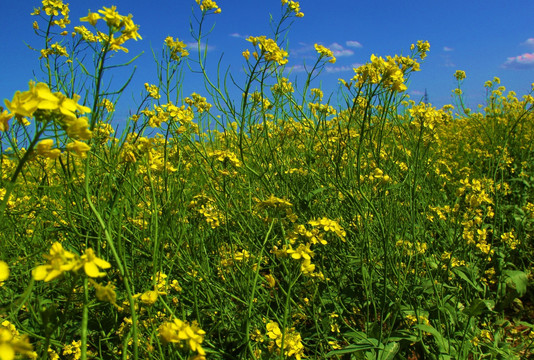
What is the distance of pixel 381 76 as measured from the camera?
5.13 ft

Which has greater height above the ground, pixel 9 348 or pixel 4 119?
pixel 4 119

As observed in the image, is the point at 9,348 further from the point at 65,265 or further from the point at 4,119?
the point at 4,119

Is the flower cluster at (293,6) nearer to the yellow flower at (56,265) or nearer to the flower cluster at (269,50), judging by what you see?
the flower cluster at (269,50)

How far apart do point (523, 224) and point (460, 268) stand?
3.17ft

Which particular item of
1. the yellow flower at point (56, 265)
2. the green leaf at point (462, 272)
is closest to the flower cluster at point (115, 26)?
the yellow flower at point (56, 265)

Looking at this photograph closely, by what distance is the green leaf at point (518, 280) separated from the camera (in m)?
2.33

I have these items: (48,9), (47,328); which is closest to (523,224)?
(47,328)

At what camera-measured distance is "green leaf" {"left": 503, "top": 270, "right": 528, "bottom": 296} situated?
2.33 metres

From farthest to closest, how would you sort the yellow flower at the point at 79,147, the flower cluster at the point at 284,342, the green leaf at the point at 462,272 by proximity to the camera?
A: the green leaf at the point at 462,272, the flower cluster at the point at 284,342, the yellow flower at the point at 79,147

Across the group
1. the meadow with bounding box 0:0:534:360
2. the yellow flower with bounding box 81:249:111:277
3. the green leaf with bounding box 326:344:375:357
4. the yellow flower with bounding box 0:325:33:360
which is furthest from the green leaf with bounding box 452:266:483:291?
the yellow flower with bounding box 0:325:33:360

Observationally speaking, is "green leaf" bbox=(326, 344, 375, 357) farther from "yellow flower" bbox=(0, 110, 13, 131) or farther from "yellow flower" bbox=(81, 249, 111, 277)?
"yellow flower" bbox=(0, 110, 13, 131)

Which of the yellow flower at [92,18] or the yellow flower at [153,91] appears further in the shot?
the yellow flower at [153,91]

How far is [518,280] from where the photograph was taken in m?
2.36

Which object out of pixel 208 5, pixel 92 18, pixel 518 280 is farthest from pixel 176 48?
pixel 518 280
